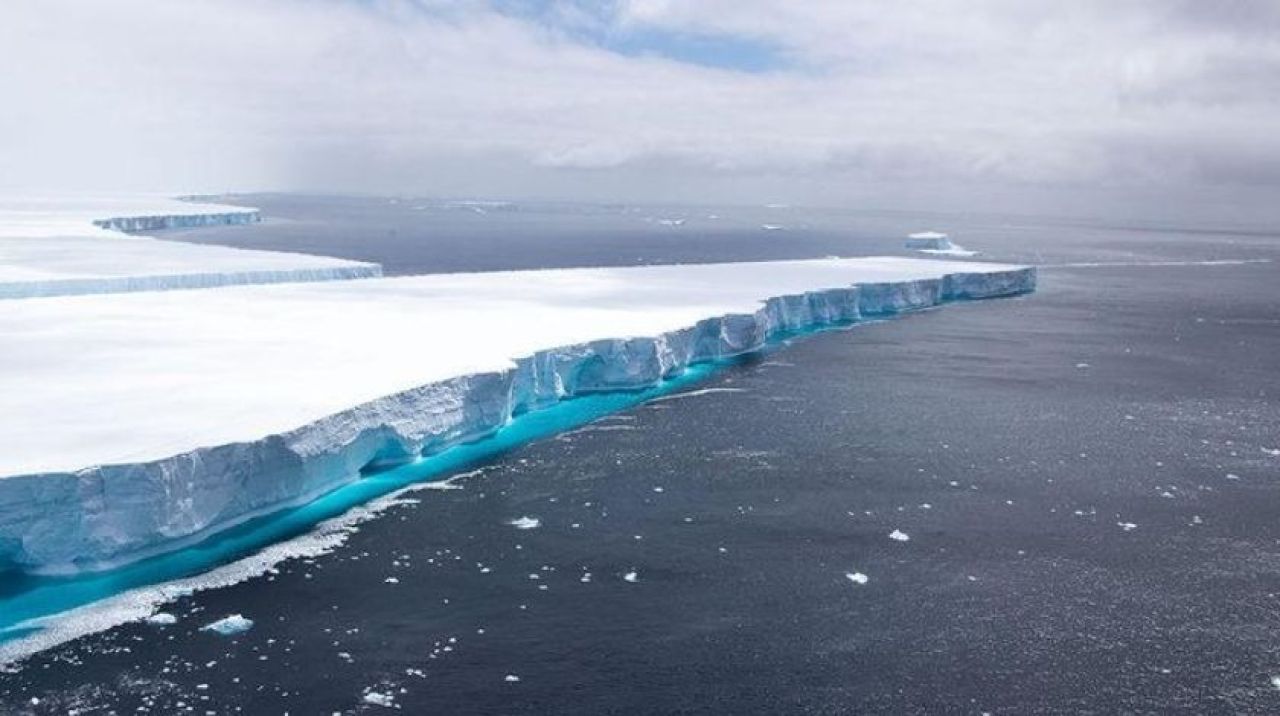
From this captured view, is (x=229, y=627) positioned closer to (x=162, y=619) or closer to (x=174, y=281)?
(x=162, y=619)

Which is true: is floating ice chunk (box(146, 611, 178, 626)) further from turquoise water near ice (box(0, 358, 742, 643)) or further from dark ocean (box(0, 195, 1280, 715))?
turquoise water near ice (box(0, 358, 742, 643))

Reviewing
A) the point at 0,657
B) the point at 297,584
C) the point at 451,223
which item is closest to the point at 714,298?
the point at 297,584

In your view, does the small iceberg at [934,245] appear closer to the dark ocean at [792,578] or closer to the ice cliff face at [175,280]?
the ice cliff face at [175,280]

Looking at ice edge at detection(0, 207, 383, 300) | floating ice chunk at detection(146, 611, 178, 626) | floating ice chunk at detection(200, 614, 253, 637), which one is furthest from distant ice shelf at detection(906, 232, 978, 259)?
floating ice chunk at detection(146, 611, 178, 626)

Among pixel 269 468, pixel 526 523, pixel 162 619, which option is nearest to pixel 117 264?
pixel 269 468

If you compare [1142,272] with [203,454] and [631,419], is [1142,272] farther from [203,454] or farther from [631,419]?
[203,454]

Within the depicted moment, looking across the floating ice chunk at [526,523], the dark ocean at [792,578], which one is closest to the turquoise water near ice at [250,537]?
the dark ocean at [792,578]

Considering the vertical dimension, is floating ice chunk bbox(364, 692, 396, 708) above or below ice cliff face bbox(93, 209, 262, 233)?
below
